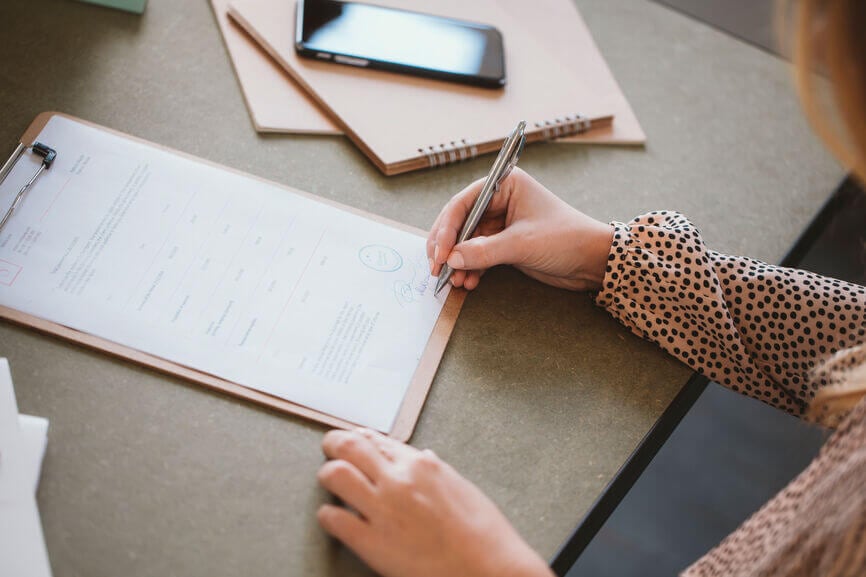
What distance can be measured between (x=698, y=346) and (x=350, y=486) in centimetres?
38

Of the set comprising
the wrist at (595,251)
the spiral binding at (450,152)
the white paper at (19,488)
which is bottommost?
the white paper at (19,488)

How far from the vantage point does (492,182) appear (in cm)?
74

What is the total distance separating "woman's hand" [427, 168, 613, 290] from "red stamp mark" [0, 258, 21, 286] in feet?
1.23

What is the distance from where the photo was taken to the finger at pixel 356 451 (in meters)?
0.60

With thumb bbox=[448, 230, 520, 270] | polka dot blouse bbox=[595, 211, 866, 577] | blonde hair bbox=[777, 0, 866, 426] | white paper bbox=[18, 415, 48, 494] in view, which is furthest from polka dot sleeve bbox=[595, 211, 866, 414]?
white paper bbox=[18, 415, 48, 494]

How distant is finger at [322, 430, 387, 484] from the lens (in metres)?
0.60

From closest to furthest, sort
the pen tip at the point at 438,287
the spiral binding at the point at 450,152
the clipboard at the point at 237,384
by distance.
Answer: the clipboard at the point at 237,384
the pen tip at the point at 438,287
the spiral binding at the point at 450,152

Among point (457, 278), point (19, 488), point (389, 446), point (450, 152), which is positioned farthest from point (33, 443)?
point (450, 152)

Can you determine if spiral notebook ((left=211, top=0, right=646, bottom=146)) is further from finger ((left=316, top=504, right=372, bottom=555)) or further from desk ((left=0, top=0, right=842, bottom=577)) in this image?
finger ((left=316, top=504, right=372, bottom=555))

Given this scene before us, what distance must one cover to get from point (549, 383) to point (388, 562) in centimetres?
23

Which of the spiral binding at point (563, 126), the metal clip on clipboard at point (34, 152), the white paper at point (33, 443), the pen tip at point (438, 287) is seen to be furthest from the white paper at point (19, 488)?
the spiral binding at point (563, 126)

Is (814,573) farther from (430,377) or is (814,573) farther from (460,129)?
(460,129)

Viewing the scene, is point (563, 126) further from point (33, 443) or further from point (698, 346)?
point (33, 443)

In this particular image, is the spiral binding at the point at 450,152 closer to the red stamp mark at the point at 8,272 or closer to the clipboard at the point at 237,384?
the clipboard at the point at 237,384
